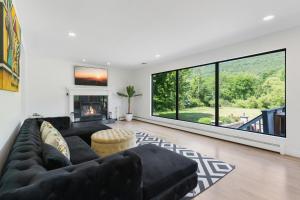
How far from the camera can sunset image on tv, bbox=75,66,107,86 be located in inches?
240

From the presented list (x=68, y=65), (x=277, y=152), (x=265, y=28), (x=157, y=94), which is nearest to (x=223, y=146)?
(x=277, y=152)

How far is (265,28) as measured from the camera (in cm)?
304

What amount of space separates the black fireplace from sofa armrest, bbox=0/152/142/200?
5.57 m

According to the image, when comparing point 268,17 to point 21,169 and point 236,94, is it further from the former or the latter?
point 21,169

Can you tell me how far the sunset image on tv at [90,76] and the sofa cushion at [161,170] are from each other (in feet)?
16.3

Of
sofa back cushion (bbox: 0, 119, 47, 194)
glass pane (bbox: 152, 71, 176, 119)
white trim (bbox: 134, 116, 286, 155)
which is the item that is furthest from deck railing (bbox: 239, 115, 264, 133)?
sofa back cushion (bbox: 0, 119, 47, 194)

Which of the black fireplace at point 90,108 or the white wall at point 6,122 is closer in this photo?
the white wall at point 6,122

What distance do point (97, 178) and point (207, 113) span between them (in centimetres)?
431

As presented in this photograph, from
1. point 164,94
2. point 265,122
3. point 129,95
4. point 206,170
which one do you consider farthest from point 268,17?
point 129,95

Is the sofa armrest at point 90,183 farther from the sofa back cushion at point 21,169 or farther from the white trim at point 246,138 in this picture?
the white trim at point 246,138

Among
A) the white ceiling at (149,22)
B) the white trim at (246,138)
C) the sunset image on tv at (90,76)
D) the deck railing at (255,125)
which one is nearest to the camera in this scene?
the white ceiling at (149,22)

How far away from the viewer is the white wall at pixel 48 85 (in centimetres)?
520

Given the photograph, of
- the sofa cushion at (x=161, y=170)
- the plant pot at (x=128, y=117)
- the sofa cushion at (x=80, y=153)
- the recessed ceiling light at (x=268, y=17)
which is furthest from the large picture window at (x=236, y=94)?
the sofa cushion at (x=80, y=153)

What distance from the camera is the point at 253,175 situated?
2.32m
